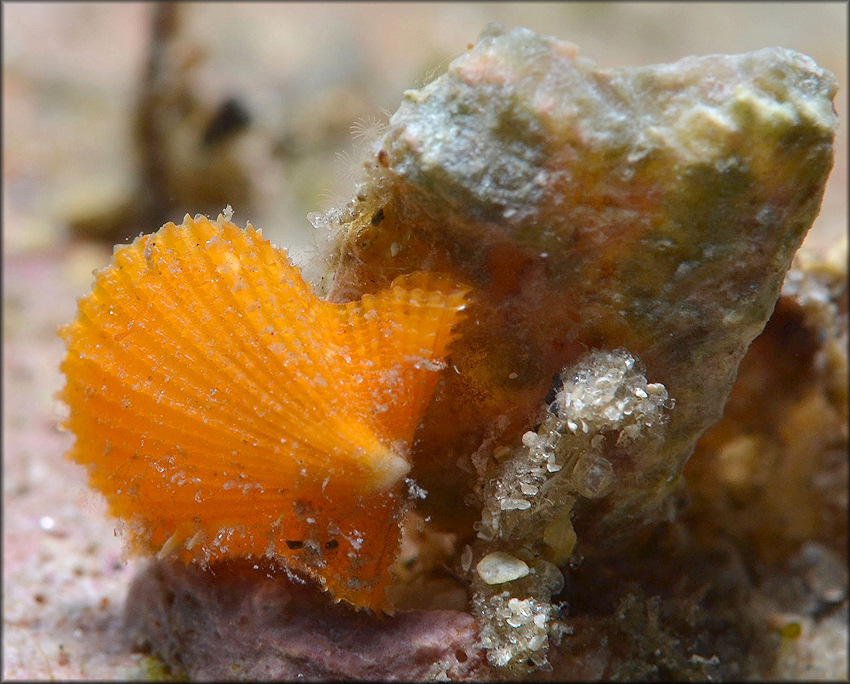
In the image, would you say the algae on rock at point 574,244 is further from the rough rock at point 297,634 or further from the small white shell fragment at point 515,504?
the rough rock at point 297,634

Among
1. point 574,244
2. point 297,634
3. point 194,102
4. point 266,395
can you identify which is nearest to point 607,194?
point 574,244

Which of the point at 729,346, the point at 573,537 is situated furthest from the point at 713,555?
the point at 729,346

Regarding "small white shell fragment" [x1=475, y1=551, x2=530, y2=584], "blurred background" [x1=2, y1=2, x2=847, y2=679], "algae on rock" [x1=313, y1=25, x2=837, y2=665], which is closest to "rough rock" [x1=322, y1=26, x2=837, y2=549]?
"algae on rock" [x1=313, y1=25, x2=837, y2=665]

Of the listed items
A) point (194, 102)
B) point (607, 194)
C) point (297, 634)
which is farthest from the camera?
point (194, 102)

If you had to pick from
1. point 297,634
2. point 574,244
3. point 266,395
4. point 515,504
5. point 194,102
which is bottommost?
point 297,634

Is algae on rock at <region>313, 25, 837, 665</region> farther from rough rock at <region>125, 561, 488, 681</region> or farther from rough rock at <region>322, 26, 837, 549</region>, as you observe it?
rough rock at <region>125, 561, 488, 681</region>

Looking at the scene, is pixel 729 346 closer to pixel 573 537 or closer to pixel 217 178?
pixel 573 537

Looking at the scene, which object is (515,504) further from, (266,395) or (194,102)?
(194,102)
